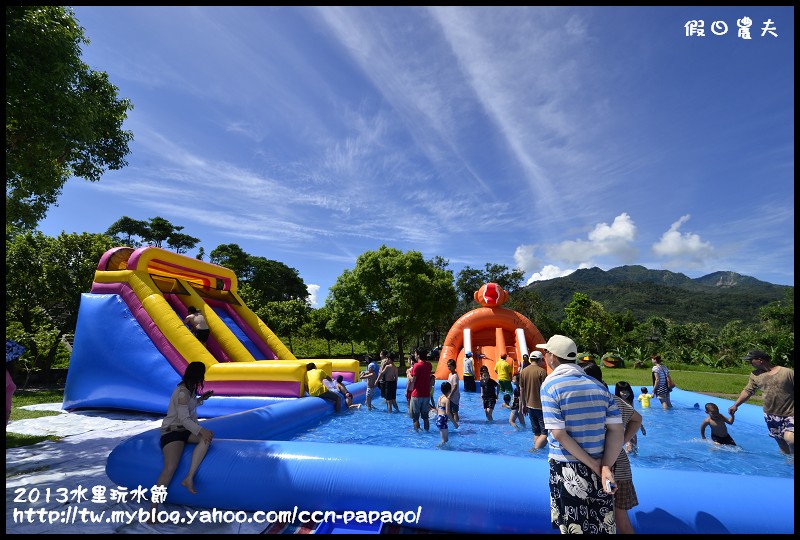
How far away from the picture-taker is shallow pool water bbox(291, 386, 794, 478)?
545 cm

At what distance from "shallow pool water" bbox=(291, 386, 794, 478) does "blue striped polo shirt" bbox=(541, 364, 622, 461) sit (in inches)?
114

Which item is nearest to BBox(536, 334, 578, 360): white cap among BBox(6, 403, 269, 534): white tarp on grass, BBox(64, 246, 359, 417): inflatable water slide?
BBox(6, 403, 269, 534): white tarp on grass

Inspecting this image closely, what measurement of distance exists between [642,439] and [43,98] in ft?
34.5

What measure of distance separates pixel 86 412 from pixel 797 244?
412 inches

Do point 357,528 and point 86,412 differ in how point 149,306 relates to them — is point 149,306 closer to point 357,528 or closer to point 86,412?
point 86,412

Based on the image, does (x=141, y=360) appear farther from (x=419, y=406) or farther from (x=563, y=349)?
(x=563, y=349)

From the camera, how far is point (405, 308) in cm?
2091

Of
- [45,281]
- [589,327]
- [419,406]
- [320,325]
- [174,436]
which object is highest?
[589,327]

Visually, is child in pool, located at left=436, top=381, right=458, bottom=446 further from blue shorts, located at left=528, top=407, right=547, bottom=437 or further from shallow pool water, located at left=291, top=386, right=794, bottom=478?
blue shorts, located at left=528, top=407, right=547, bottom=437

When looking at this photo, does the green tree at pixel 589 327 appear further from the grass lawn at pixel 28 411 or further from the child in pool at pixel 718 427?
the grass lawn at pixel 28 411

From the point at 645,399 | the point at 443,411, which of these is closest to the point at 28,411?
the point at 443,411

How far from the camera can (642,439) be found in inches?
266

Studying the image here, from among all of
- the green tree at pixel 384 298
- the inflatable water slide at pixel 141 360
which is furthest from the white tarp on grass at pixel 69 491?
the green tree at pixel 384 298

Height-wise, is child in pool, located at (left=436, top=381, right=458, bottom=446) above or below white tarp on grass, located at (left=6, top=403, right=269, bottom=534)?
above
